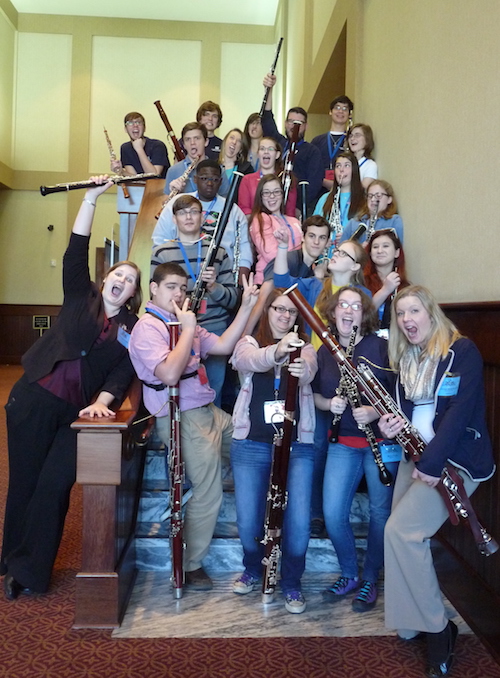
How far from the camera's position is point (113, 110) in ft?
35.2

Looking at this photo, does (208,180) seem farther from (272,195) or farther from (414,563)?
(414,563)

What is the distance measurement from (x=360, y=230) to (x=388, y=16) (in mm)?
1640

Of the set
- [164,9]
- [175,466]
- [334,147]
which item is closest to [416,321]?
[175,466]

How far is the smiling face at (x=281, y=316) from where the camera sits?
254cm

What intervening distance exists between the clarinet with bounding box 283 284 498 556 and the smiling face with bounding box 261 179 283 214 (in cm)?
152

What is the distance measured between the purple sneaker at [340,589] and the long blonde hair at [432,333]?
97 cm

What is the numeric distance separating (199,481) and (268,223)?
1.68m

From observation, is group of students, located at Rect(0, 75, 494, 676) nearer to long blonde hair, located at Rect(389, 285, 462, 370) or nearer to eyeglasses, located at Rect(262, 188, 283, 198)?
long blonde hair, located at Rect(389, 285, 462, 370)

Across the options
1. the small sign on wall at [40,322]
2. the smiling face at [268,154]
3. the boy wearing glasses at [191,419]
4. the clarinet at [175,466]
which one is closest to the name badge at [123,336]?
the boy wearing glasses at [191,419]

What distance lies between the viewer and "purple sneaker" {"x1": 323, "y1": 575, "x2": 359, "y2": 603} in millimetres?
2553

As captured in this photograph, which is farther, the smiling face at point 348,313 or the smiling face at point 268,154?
the smiling face at point 268,154

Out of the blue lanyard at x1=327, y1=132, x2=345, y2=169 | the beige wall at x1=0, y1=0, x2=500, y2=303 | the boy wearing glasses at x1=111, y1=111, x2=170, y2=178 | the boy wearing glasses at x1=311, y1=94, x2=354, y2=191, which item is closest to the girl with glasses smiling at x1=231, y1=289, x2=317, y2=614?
the beige wall at x1=0, y1=0, x2=500, y2=303

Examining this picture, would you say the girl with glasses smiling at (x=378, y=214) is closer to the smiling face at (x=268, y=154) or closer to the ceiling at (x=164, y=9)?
the smiling face at (x=268, y=154)

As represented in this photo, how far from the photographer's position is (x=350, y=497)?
2529mm
